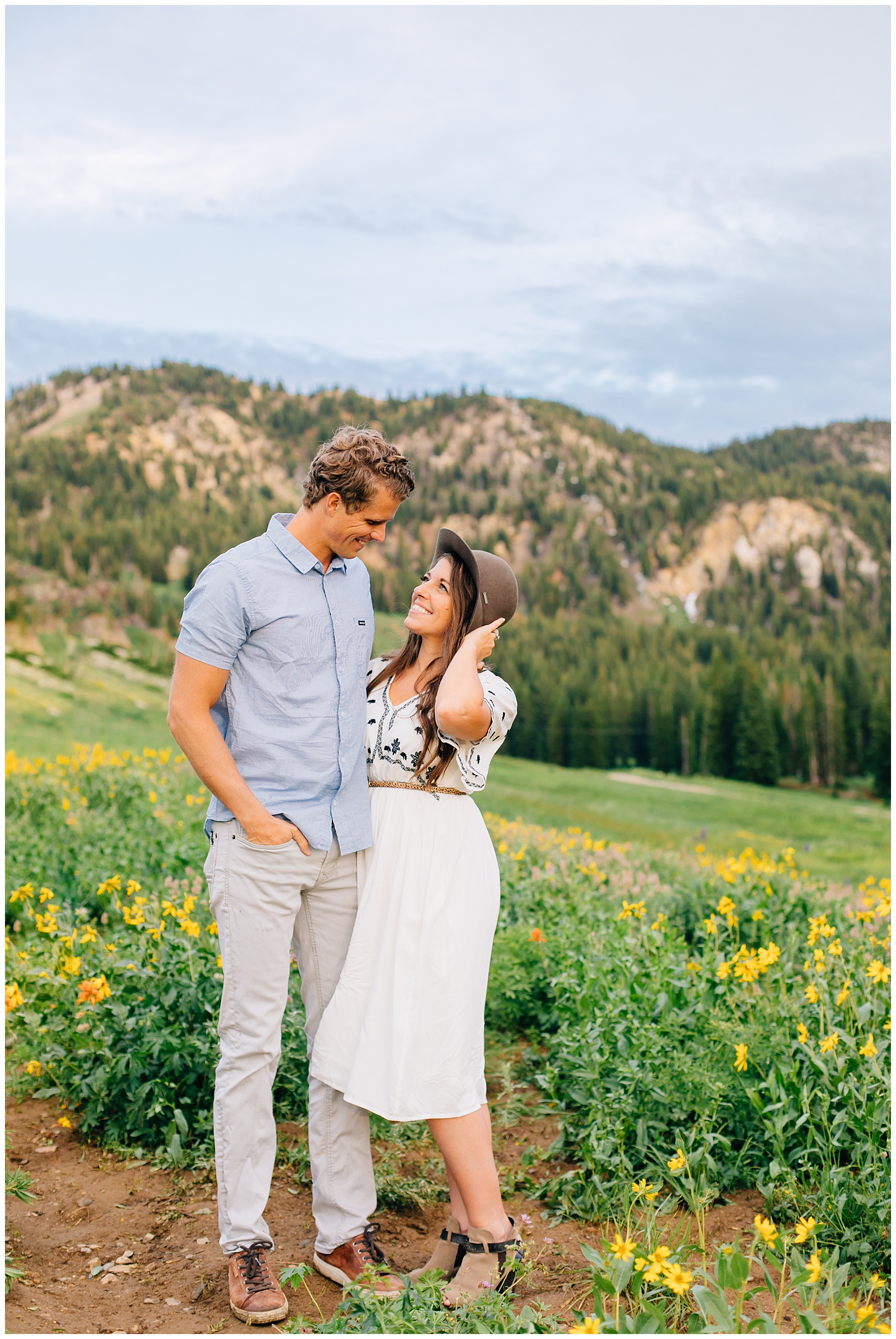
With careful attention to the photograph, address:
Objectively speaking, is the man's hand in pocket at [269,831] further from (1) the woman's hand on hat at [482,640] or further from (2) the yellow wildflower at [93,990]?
(2) the yellow wildflower at [93,990]

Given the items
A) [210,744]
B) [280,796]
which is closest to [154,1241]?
[280,796]

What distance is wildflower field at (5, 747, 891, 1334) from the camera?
246 cm

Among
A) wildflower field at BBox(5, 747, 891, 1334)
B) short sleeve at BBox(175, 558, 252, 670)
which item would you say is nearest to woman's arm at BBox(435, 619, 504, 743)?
short sleeve at BBox(175, 558, 252, 670)

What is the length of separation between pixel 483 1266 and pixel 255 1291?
66cm

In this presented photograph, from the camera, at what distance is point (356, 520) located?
2.91 metres

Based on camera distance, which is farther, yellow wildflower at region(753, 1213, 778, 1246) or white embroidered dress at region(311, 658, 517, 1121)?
white embroidered dress at region(311, 658, 517, 1121)

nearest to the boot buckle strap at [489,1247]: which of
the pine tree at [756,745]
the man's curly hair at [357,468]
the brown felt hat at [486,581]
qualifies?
the brown felt hat at [486,581]

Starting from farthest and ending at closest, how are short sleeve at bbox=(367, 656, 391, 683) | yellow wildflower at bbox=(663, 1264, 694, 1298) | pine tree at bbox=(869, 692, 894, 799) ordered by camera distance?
pine tree at bbox=(869, 692, 894, 799) → short sleeve at bbox=(367, 656, 391, 683) → yellow wildflower at bbox=(663, 1264, 694, 1298)

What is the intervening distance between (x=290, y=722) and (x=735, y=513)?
4297cm

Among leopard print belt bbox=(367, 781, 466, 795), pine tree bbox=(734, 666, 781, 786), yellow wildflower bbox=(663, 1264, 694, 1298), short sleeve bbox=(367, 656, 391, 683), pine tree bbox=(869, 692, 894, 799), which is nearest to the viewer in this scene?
yellow wildflower bbox=(663, 1264, 694, 1298)

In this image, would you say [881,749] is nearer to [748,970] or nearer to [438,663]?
[748,970]

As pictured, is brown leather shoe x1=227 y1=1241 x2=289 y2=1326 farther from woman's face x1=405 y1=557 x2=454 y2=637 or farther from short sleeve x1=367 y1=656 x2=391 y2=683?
woman's face x1=405 y1=557 x2=454 y2=637

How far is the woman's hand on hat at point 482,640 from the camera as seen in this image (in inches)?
114

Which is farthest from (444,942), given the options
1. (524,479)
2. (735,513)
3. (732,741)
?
(735,513)
